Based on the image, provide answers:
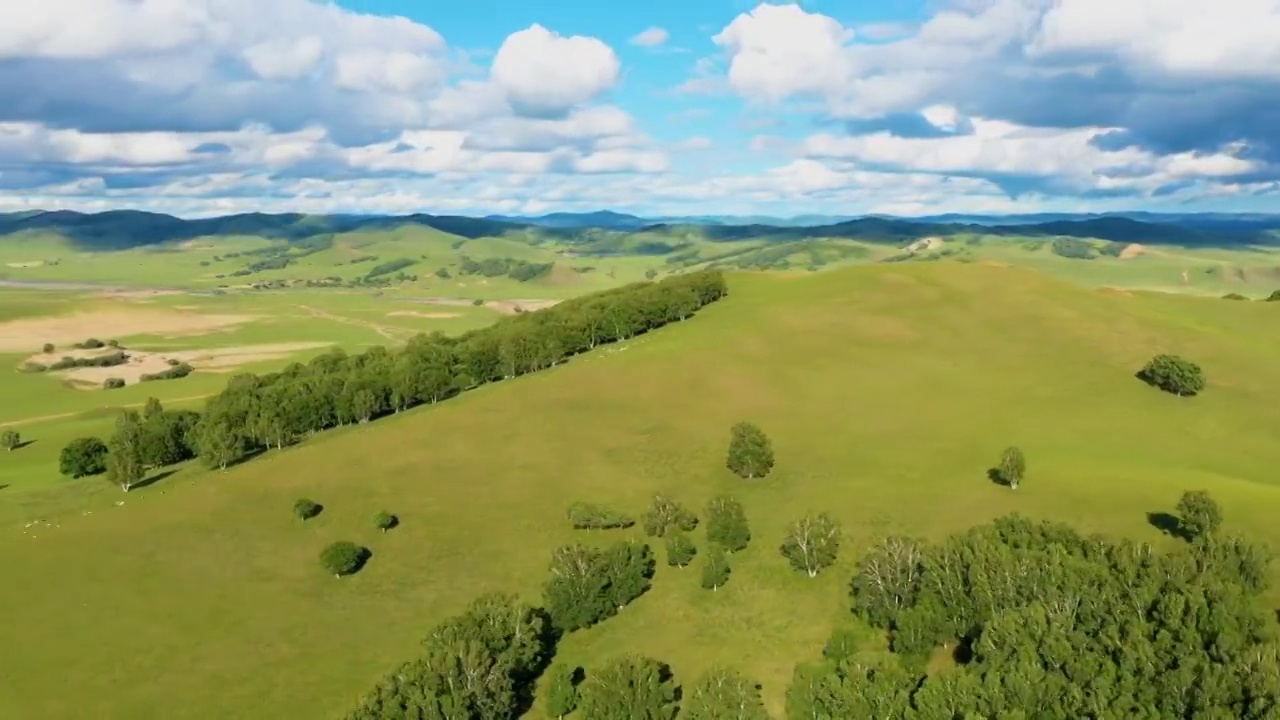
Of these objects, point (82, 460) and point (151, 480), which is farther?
point (82, 460)

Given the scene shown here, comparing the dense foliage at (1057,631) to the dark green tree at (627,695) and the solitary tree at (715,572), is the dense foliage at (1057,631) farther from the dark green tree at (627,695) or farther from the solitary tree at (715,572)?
the solitary tree at (715,572)

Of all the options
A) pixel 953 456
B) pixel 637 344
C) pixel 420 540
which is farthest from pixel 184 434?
pixel 953 456

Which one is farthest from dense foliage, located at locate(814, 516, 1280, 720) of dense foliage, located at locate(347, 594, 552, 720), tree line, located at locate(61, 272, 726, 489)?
tree line, located at locate(61, 272, 726, 489)

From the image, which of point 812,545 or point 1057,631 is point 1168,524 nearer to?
point 1057,631

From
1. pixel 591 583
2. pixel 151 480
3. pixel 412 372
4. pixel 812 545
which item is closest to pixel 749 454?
pixel 812 545

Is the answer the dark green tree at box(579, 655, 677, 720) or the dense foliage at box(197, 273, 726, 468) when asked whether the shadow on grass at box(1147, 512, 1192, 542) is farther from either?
the dense foliage at box(197, 273, 726, 468)
